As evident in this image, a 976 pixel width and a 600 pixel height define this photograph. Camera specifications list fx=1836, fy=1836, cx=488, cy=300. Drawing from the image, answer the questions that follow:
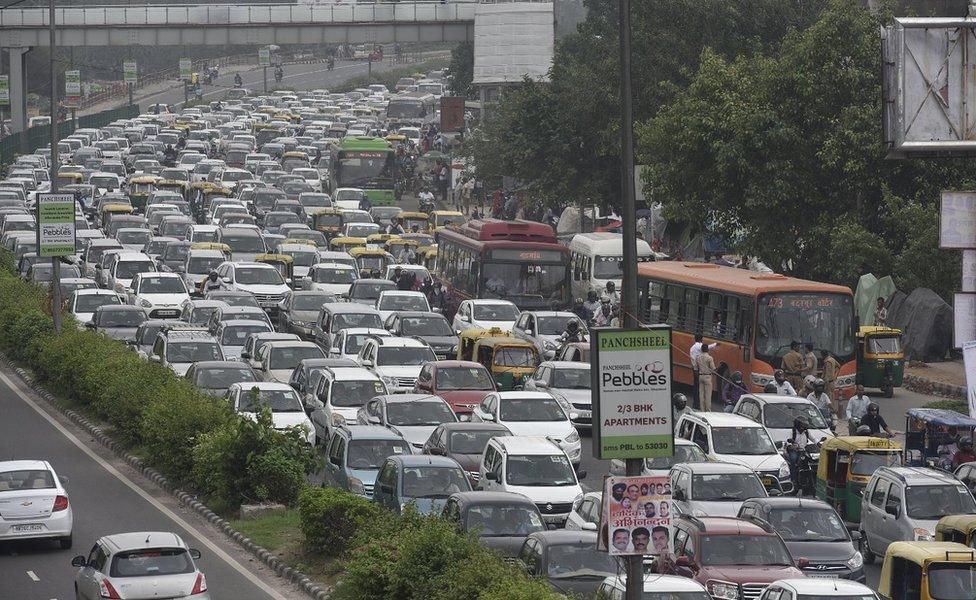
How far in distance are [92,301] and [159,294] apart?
1.67 meters

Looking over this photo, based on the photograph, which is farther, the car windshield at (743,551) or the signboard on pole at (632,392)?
the car windshield at (743,551)

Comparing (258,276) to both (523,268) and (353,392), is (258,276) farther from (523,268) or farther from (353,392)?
(353,392)

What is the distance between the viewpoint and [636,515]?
1495 cm

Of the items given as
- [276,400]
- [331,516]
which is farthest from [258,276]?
[331,516]

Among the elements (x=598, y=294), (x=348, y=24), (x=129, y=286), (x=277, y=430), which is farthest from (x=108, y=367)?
(x=348, y=24)

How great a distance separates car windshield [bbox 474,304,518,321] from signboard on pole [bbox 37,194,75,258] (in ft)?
30.5

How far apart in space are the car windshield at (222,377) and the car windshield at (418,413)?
424 centimetres

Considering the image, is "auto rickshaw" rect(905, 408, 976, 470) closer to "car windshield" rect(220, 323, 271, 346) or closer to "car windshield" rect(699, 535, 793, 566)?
"car windshield" rect(699, 535, 793, 566)

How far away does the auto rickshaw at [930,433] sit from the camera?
2803 centimetres

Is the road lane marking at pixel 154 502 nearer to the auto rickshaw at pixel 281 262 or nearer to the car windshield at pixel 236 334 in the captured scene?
the car windshield at pixel 236 334

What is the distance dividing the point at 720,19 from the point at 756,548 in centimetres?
3847

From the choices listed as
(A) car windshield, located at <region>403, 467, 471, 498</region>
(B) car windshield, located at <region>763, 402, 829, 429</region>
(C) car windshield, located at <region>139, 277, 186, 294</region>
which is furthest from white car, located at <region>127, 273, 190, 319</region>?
(A) car windshield, located at <region>403, 467, 471, 498</region>

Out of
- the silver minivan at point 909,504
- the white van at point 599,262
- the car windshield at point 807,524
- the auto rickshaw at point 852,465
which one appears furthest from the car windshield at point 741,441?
the white van at point 599,262

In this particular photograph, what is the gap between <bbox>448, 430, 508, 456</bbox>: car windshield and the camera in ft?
90.3
